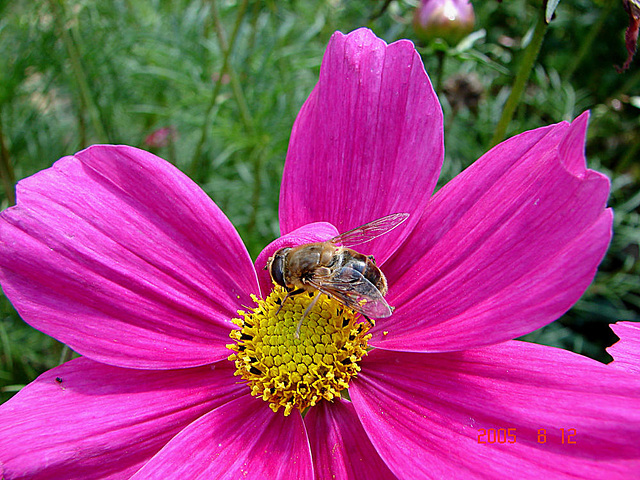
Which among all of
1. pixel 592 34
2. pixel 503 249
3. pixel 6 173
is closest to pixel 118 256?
pixel 503 249

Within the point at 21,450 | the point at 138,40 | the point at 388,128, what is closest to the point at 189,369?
the point at 21,450

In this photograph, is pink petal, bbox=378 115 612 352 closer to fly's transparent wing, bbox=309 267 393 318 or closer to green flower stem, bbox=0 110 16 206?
fly's transparent wing, bbox=309 267 393 318

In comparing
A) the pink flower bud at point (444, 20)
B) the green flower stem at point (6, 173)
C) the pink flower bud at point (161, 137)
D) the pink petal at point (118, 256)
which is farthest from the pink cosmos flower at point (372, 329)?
the pink flower bud at point (161, 137)

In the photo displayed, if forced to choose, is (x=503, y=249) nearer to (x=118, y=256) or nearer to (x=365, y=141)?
(x=365, y=141)

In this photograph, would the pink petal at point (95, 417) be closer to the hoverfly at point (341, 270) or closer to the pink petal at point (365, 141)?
the hoverfly at point (341, 270)

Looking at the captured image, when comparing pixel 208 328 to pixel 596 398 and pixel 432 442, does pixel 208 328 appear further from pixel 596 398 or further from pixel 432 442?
pixel 596 398

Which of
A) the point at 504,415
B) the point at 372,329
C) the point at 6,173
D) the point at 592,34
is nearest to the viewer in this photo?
the point at 504,415
